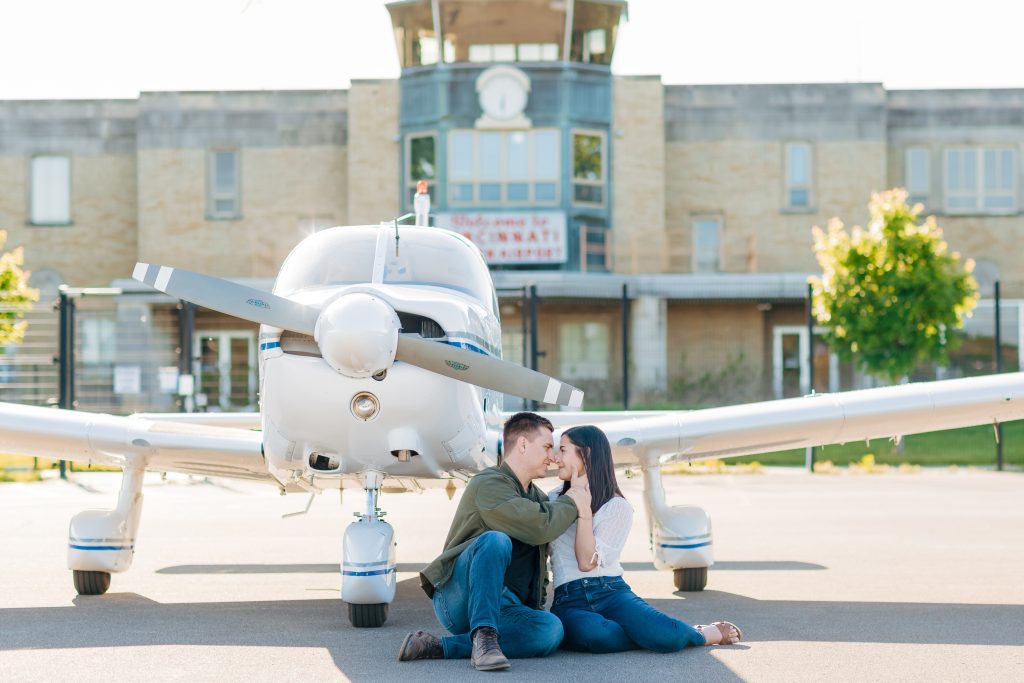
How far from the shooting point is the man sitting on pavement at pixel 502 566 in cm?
681

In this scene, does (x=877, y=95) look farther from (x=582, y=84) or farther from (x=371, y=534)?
(x=371, y=534)

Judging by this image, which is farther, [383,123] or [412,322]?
[383,123]

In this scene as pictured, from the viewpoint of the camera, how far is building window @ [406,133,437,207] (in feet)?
122

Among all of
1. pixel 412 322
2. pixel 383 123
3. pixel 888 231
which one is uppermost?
pixel 383 123

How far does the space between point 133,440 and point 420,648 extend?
3.52m

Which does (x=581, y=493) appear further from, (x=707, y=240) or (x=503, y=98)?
(x=707, y=240)

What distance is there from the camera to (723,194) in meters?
40.8

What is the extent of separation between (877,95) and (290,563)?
32.4 meters

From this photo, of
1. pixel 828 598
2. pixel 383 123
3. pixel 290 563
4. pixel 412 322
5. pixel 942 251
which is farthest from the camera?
pixel 383 123

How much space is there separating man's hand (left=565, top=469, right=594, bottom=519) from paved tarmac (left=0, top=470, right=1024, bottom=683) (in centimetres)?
73

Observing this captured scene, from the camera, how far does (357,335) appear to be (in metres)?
7.06

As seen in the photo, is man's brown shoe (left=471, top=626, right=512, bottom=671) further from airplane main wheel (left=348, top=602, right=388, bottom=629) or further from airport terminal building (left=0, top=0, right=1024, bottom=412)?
airport terminal building (left=0, top=0, right=1024, bottom=412)

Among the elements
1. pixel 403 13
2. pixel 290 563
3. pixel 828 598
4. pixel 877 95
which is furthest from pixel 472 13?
pixel 828 598

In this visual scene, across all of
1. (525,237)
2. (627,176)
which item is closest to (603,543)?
(525,237)
